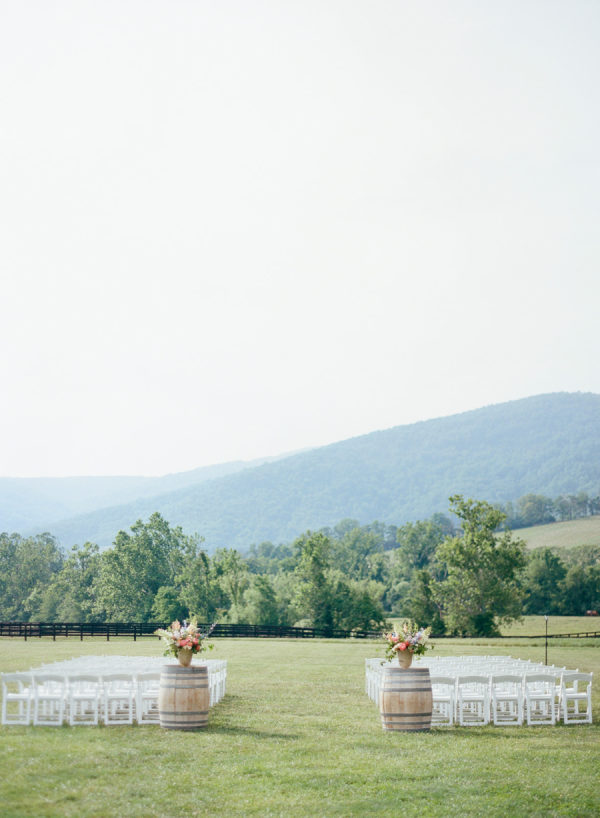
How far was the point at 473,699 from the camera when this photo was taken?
17.8m

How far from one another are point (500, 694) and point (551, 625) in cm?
7382

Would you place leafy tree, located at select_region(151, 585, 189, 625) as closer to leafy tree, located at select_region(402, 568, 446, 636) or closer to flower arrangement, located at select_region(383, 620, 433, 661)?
leafy tree, located at select_region(402, 568, 446, 636)

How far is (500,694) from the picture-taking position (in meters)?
18.4

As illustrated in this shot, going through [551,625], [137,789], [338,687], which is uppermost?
[137,789]

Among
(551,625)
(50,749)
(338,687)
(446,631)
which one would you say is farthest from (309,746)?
(551,625)

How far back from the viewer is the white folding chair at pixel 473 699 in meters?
17.1

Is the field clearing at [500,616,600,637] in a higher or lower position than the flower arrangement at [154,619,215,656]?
lower

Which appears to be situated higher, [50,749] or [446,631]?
[50,749]

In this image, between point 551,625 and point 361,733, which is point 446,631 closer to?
point 551,625

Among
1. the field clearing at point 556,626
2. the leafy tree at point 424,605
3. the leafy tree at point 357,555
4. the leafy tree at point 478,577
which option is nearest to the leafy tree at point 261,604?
the leafy tree at point 424,605

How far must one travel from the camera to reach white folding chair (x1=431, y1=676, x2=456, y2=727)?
56.1 feet

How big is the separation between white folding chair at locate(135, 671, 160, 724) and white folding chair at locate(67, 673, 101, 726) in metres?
0.68

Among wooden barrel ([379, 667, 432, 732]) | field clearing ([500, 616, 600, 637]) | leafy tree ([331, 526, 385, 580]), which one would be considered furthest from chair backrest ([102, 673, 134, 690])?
leafy tree ([331, 526, 385, 580])

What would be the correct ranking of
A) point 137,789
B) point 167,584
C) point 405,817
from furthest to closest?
1. point 167,584
2. point 137,789
3. point 405,817
